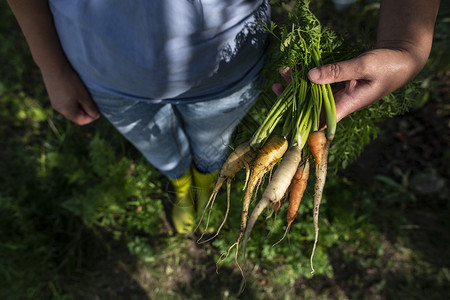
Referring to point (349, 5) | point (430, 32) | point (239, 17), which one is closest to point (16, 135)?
point (239, 17)

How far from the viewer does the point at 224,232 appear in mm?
2023

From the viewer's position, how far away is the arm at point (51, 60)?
109 cm

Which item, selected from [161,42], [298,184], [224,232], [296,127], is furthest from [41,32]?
[224,232]

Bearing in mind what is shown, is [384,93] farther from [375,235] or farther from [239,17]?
[375,235]

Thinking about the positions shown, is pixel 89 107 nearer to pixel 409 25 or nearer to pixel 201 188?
pixel 201 188

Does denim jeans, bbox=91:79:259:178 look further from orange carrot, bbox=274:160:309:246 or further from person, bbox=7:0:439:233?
orange carrot, bbox=274:160:309:246

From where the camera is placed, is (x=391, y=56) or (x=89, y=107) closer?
(x=391, y=56)

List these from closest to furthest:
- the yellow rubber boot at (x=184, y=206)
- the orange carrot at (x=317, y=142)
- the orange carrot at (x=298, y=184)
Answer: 1. the orange carrot at (x=317, y=142)
2. the orange carrot at (x=298, y=184)
3. the yellow rubber boot at (x=184, y=206)

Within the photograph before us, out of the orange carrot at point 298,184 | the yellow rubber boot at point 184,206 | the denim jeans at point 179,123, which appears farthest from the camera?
the yellow rubber boot at point 184,206

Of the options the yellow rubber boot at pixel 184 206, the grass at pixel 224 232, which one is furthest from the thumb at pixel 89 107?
the yellow rubber boot at pixel 184 206

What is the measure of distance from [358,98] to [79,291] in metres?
2.44

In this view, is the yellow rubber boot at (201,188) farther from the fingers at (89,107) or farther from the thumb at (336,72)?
the thumb at (336,72)

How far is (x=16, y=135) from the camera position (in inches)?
104

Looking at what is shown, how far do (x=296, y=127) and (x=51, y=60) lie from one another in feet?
3.57
